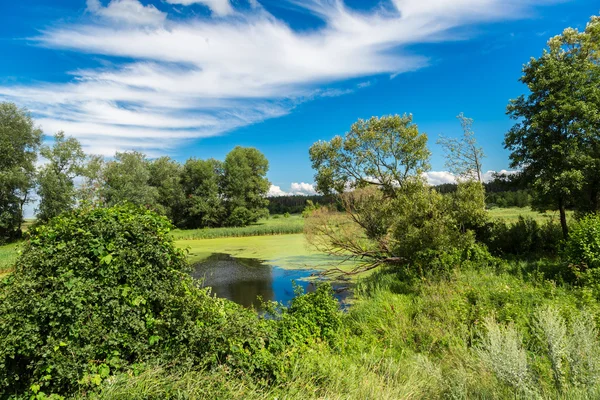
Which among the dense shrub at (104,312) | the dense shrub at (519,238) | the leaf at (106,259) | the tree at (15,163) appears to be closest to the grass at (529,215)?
the dense shrub at (519,238)

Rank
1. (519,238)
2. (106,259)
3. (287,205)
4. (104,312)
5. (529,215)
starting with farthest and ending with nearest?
(287,205) → (529,215) → (519,238) → (106,259) → (104,312)

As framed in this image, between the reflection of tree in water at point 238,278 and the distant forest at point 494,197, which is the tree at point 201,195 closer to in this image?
the distant forest at point 494,197

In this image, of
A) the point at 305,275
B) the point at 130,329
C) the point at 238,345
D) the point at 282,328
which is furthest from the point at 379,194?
the point at 130,329

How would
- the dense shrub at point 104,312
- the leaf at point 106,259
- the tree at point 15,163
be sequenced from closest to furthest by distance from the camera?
the dense shrub at point 104,312 → the leaf at point 106,259 → the tree at point 15,163

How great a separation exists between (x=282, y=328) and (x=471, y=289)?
15.1 ft

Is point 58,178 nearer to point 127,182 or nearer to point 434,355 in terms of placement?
point 127,182

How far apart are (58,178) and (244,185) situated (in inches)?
743

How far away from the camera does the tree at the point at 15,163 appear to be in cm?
2656

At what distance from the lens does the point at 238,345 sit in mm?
4352

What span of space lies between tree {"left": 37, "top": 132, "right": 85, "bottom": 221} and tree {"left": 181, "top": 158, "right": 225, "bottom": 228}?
13373 mm

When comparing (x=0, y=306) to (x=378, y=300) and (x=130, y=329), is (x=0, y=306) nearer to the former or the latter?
(x=130, y=329)

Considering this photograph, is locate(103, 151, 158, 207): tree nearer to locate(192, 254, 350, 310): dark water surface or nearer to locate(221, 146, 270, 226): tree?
locate(221, 146, 270, 226): tree

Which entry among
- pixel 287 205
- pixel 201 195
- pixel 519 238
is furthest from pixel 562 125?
pixel 287 205

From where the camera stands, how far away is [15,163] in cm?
2758
